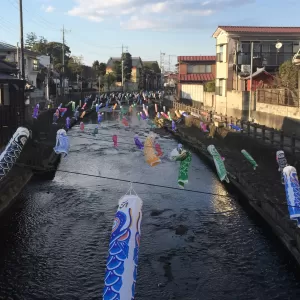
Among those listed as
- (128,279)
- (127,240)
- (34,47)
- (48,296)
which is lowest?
(48,296)

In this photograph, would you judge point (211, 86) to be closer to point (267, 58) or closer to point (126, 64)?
point (267, 58)

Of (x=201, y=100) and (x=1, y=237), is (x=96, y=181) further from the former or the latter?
(x=201, y=100)

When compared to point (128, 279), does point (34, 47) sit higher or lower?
higher

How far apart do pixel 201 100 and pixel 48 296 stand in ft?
156

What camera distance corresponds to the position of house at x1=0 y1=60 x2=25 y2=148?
21.8 metres

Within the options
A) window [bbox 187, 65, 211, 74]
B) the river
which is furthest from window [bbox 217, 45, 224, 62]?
the river

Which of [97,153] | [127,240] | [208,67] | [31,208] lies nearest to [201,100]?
[208,67]

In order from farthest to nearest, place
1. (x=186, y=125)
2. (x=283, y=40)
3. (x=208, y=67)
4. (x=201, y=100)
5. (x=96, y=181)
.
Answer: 1. (x=208, y=67)
2. (x=201, y=100)
3. (x=186, y=125)
4. (x=283, y=40)
5. (x=96, y=181)

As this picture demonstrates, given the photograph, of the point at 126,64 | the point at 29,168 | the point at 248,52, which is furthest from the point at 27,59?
the point at 126,64

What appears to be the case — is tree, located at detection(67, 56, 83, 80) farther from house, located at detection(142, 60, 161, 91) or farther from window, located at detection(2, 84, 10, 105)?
window, located at detection(2, 84, 10, 105)

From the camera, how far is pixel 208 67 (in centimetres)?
6272

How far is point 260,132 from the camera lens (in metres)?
26.5

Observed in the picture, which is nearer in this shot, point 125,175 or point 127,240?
point 127,240

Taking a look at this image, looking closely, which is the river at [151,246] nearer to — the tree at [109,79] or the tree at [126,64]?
the tree at [109,79]
